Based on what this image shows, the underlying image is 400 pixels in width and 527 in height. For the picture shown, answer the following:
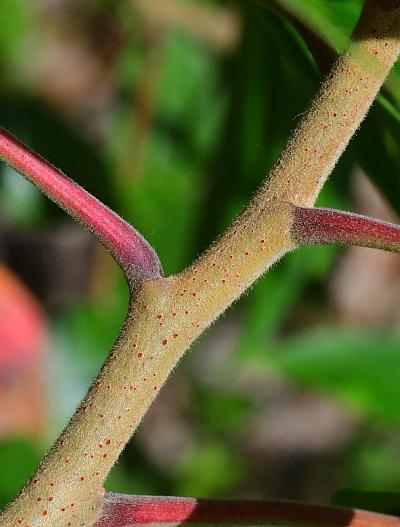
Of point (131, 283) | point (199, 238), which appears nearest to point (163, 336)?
point (131, 283)

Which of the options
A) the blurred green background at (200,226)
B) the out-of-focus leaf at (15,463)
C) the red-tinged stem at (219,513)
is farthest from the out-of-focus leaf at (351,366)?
the red-tinged stem at (219,513)

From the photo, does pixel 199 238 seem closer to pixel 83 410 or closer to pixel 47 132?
pixel 47 132

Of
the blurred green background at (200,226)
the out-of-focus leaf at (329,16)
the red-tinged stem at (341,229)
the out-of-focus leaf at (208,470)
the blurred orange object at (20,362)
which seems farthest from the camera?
the out-of-focus leaf at (208,470)

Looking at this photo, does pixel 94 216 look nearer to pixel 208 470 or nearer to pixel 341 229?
pixel 341 229

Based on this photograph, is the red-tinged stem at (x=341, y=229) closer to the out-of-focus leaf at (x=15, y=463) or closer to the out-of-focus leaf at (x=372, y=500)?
the out-of-focus leaf at (x=372, y=500)

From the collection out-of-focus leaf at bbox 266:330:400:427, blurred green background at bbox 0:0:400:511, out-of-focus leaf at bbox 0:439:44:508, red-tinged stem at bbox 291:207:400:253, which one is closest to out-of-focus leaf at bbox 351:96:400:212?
blurred green background at bbox 0:0:400:511

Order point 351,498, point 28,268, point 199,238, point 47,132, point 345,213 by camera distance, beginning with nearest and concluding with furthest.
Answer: point 345,213, point 351,498, point 199,238, point 47,132, point 28,268

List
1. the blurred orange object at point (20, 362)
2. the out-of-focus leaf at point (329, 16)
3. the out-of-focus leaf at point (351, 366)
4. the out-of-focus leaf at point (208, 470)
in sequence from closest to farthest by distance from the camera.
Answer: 1. the out-of-focus leaf at point (329, 16)
2. the out-of-focus leaf at point (351, 366)
3. the blurred orange object at point (20, 362)
4. the out-of-focus leaf at point (208, 470)
